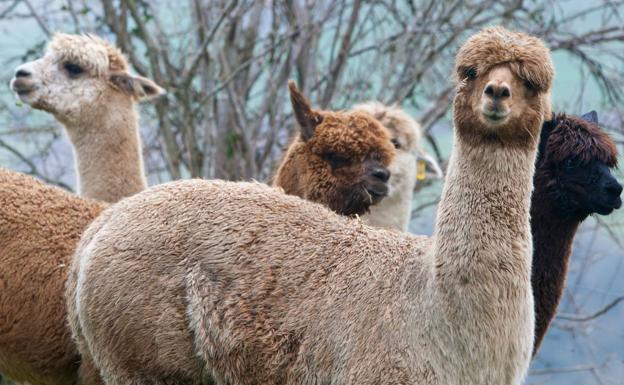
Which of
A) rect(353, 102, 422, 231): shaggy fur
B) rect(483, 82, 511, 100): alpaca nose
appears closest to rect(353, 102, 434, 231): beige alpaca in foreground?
rect(353, 102, 422, 231): shaggy fur

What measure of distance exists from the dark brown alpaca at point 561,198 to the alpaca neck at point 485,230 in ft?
4.19

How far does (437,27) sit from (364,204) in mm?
5011

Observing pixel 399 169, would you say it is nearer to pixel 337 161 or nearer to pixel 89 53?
pixel 337 161

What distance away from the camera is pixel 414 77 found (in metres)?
11.2

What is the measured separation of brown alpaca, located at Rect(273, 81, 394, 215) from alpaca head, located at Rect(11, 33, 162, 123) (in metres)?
1.66

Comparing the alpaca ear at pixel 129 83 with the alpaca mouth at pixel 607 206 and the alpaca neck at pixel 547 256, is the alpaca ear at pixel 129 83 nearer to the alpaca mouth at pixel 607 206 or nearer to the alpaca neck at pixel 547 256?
the alpaca neck at pixel 547 256

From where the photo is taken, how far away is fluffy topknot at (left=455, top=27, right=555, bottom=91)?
171 inches

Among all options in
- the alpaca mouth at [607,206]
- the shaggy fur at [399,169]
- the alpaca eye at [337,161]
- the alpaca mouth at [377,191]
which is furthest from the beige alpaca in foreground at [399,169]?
the alpaca mouth at [607,206]

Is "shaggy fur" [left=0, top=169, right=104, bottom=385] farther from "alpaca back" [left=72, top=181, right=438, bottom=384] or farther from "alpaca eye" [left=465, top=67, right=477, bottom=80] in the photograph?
"alpaca eye" [left=465, top=67, right=477, bottom=80]

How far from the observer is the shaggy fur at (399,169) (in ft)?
26.6

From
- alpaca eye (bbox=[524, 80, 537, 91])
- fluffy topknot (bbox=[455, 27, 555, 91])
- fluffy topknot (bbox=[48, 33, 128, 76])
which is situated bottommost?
fluffy topknot (bbox=[48, 33, 128, 76])

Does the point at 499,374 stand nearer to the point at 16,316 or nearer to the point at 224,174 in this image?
the point at 16,316

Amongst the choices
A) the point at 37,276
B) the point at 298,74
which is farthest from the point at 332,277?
the point at 298,74

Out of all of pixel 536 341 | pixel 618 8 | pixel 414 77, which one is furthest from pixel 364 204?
pixel 618 8
